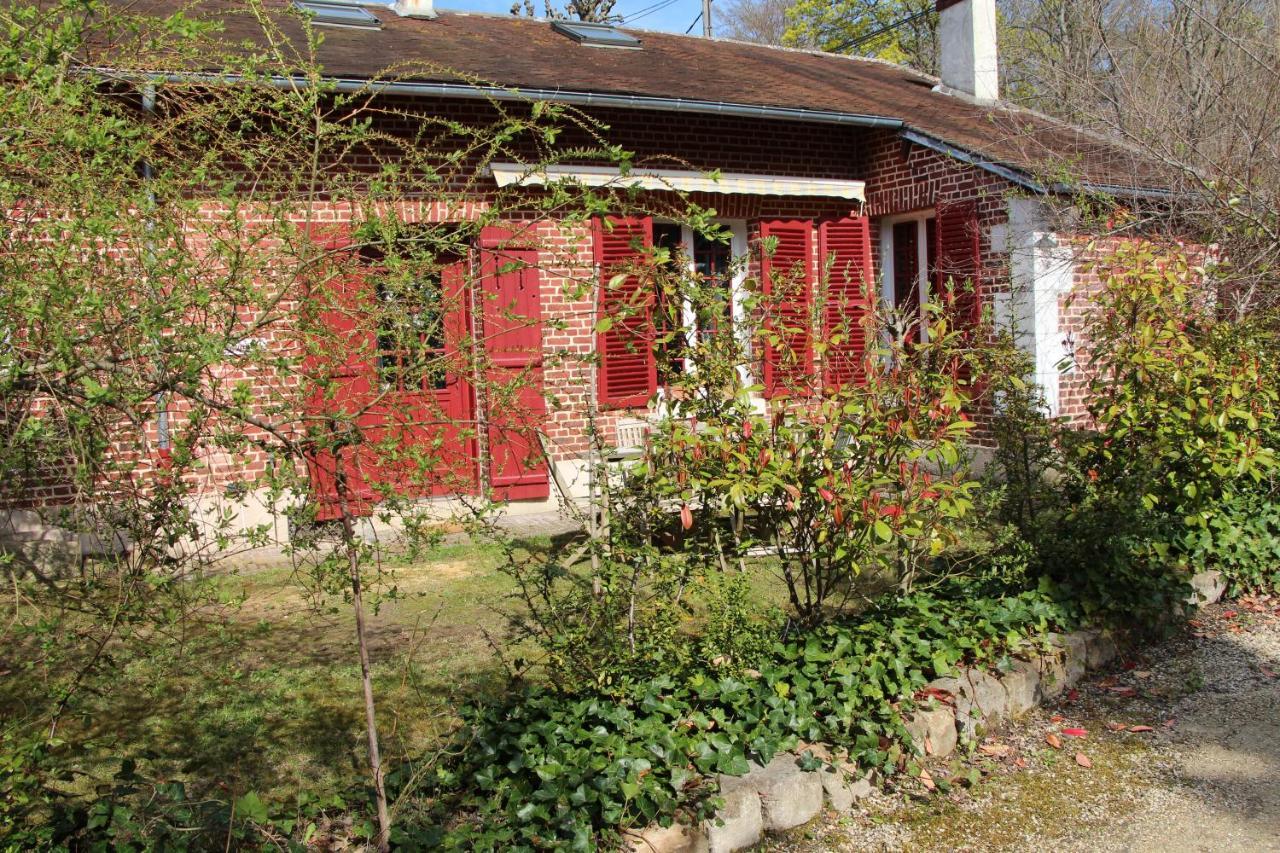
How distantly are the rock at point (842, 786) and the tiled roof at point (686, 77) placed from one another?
6.11 meters

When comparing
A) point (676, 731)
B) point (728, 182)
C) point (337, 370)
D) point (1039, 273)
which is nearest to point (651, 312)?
point (337, 370)

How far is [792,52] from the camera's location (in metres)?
14.9

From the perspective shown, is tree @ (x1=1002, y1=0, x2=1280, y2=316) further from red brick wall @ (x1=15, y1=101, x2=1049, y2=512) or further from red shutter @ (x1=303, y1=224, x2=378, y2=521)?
red shutter @ (x1=303, y1=224, x2=378, y2=521)

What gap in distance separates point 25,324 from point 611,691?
2210 mm

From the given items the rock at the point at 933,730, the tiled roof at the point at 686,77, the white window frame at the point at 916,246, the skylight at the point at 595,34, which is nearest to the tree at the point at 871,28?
the tiled roof at the point at 686,77

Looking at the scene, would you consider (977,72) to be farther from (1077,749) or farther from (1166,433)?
(1077,749)

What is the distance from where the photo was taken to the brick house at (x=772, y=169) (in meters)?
9.08

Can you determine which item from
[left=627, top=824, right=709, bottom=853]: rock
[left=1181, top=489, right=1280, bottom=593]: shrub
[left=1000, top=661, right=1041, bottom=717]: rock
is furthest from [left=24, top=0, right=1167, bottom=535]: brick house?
[left=627, top=824, right=709, bottom=853]: rock

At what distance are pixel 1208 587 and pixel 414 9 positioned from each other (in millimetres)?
9657

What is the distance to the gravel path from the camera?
364 centimetres

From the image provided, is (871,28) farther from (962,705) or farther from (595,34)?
(962,705)

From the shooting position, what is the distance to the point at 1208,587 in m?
6.07

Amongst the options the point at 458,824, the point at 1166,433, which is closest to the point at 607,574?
the point at 458,824

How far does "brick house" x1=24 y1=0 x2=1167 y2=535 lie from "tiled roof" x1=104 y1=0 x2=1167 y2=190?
0.13ft
